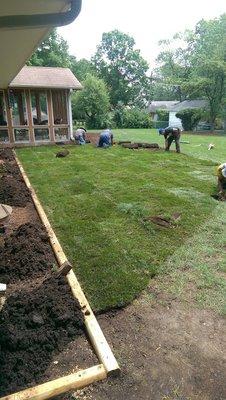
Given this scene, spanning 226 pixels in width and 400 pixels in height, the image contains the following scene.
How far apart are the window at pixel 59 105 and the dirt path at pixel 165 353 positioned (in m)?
14.2

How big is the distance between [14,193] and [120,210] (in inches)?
99.8

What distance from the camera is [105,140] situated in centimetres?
1502

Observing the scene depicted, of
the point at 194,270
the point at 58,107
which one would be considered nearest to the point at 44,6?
the point at 194,270

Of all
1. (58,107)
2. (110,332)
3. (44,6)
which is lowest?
(110,332)

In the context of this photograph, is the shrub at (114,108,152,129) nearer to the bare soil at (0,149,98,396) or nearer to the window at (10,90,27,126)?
the window at (10,90,27,126)

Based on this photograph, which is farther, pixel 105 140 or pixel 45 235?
pixel 105 140

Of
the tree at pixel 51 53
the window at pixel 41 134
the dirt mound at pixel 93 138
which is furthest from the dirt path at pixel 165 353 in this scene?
the tree at pixel 51 53

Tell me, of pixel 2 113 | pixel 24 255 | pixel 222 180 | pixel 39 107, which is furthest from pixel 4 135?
pixel 24 255

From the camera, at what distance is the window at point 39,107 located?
15742mm

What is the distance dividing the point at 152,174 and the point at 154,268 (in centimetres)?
560

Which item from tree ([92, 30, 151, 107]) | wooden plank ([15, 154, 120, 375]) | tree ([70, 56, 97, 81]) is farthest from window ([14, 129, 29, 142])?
tree ([70, 56, 97, 81])

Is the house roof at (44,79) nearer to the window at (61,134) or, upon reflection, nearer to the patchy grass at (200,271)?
the window at (61,134)

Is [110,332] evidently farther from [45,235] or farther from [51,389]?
[45,235]

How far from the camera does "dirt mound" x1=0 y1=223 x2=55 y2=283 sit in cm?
393
